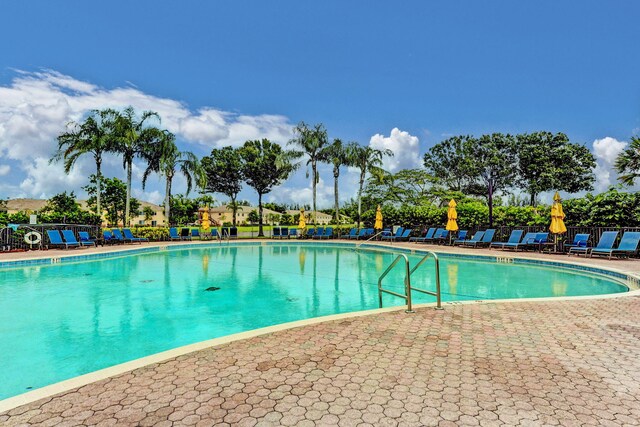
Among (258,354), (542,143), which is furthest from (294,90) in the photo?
(542,143)

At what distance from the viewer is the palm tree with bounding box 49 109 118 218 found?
25.6 m

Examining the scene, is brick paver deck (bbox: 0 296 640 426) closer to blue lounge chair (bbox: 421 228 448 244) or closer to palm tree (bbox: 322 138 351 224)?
blue lounge chair (bbox: 421 228 448 244)

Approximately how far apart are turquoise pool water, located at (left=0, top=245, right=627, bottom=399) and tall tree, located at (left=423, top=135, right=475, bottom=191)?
109ft

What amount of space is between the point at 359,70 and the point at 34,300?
18.5 metres

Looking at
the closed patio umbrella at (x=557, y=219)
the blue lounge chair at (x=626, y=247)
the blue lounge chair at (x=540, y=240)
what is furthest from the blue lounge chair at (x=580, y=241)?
the blue lounge chair at (x=540, y=240)

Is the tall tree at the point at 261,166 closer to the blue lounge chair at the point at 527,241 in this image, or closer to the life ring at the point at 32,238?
the life ring at the point at 32,238

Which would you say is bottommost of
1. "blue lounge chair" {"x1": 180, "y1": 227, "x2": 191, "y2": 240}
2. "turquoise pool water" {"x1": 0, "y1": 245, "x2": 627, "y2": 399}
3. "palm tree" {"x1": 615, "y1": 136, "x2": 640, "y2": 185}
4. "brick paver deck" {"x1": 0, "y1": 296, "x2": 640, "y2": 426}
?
"turquoise pool water" {"x1": 0, "y1": 245, "x2": 627, "y2": 399}

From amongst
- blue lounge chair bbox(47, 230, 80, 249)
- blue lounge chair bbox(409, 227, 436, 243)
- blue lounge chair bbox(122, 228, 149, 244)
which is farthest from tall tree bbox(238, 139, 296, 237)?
blue lounge chair bbox(47, 230, 80, 249)

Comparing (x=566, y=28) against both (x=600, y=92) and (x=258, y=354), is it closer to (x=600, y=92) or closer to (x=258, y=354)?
(x=600, y=92)

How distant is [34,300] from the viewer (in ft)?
27.0

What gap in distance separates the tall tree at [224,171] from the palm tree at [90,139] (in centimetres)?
916

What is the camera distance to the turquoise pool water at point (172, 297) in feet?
17.3

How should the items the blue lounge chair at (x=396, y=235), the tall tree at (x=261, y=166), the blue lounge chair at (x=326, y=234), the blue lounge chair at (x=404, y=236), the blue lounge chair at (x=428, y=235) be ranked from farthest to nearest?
the tall tree at (x=261, y=166) < the blue lounge chair at (x=326, y=234) < the blue lounge chair at (x=396, y=235) < the blue lounge chair at (x=404, y=236) < the blue lounge chair at (x=428, y=235)

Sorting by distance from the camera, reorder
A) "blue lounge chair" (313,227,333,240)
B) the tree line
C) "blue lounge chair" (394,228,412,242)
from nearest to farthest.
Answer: "blue lounge chair" (394,228,412,242), the tree line, "blue lounge chair" (313,227,333,240)
